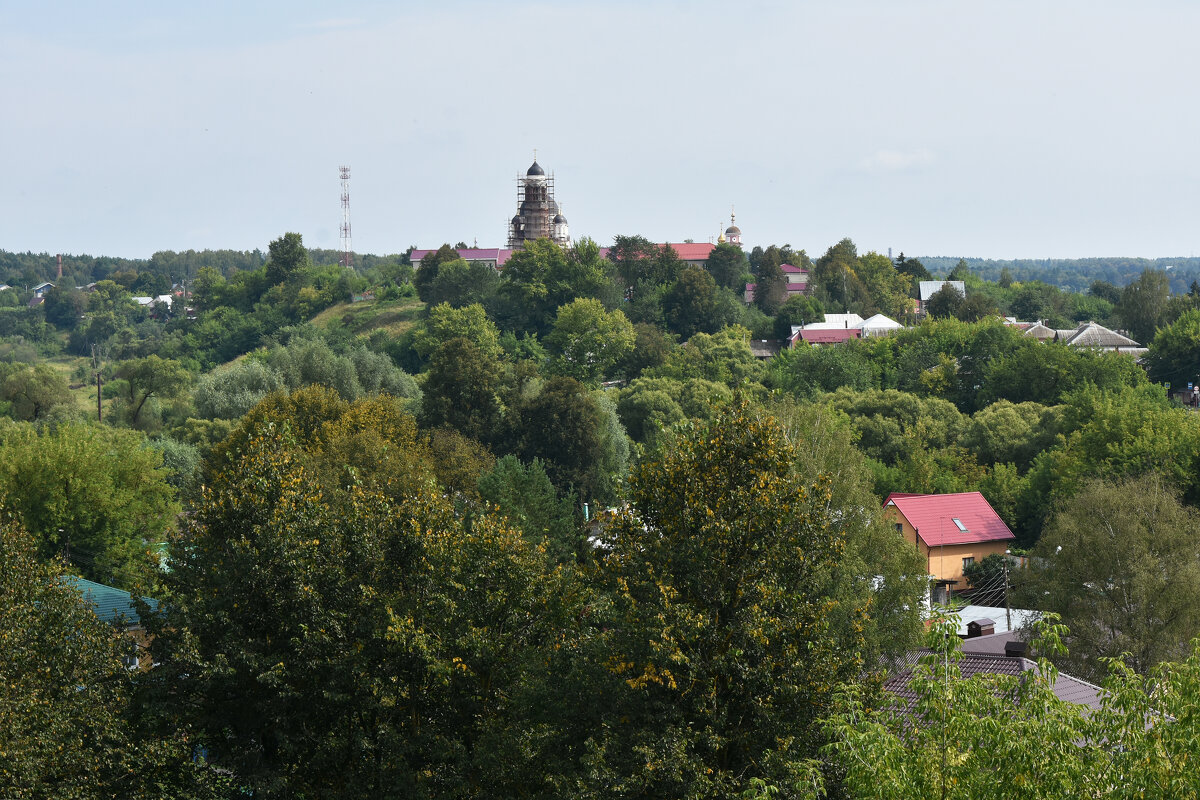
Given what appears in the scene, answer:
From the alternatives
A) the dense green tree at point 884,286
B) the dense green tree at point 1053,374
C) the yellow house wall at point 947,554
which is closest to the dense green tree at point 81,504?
the yellow house wall at point 947,554

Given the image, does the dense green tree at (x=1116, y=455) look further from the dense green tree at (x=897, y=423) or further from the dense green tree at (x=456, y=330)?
the dense green tree at (x=456, y=330)

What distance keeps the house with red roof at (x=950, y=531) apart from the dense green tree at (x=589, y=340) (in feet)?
106

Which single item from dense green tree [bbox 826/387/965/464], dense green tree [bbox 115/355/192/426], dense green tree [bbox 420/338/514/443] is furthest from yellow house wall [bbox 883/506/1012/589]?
dense green tree [bbox 115/355/192/426]

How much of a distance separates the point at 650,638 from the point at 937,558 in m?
26.5

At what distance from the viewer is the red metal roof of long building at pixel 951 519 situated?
38.3 m

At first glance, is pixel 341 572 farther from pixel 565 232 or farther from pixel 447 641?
pixel 565 232

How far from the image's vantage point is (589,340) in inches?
2936

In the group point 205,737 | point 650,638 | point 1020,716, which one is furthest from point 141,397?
point 1020,716

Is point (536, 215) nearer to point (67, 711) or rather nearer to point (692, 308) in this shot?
point (692, 308)

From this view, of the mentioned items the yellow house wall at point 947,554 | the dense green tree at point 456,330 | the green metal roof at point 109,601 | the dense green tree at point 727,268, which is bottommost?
the yellow house wall at point 947,554

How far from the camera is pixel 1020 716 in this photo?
1022cm

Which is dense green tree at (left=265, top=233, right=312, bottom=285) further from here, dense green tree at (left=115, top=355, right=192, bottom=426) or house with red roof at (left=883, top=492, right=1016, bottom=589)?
house with red roof at (left=883, top=492, right=1016, bottom=589)

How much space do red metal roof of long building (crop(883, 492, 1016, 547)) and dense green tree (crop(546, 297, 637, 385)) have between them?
105 feet

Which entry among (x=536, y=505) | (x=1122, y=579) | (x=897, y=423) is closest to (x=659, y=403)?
(x=897, y=423)
